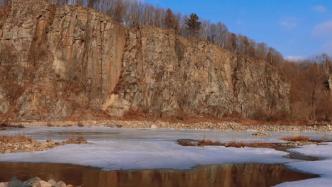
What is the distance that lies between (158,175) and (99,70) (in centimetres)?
5483

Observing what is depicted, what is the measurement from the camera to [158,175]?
1681 centimetres

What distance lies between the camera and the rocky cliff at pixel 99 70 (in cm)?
6469

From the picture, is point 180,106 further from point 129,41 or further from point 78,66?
point 78,66

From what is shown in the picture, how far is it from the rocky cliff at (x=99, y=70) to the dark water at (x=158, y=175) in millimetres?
44217

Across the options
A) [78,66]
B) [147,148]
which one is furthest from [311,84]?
[147,148]

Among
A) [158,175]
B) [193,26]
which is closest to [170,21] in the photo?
[193,26]

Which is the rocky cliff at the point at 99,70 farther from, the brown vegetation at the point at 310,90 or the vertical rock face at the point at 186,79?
the brown vegetation at the point at 310,90

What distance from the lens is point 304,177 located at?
1675 centimetres

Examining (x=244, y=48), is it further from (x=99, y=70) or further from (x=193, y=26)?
(x=99, y=70)

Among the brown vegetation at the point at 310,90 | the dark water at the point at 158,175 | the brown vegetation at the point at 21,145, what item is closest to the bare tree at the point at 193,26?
the brown vegetation at the point at 310,90

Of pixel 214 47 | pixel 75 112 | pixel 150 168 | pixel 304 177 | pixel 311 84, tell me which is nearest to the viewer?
pixel 304 177

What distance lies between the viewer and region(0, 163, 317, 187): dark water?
49.8 feet

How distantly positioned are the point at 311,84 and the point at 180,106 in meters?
52.1

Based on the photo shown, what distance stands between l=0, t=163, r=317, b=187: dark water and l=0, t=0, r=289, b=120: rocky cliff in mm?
44217
